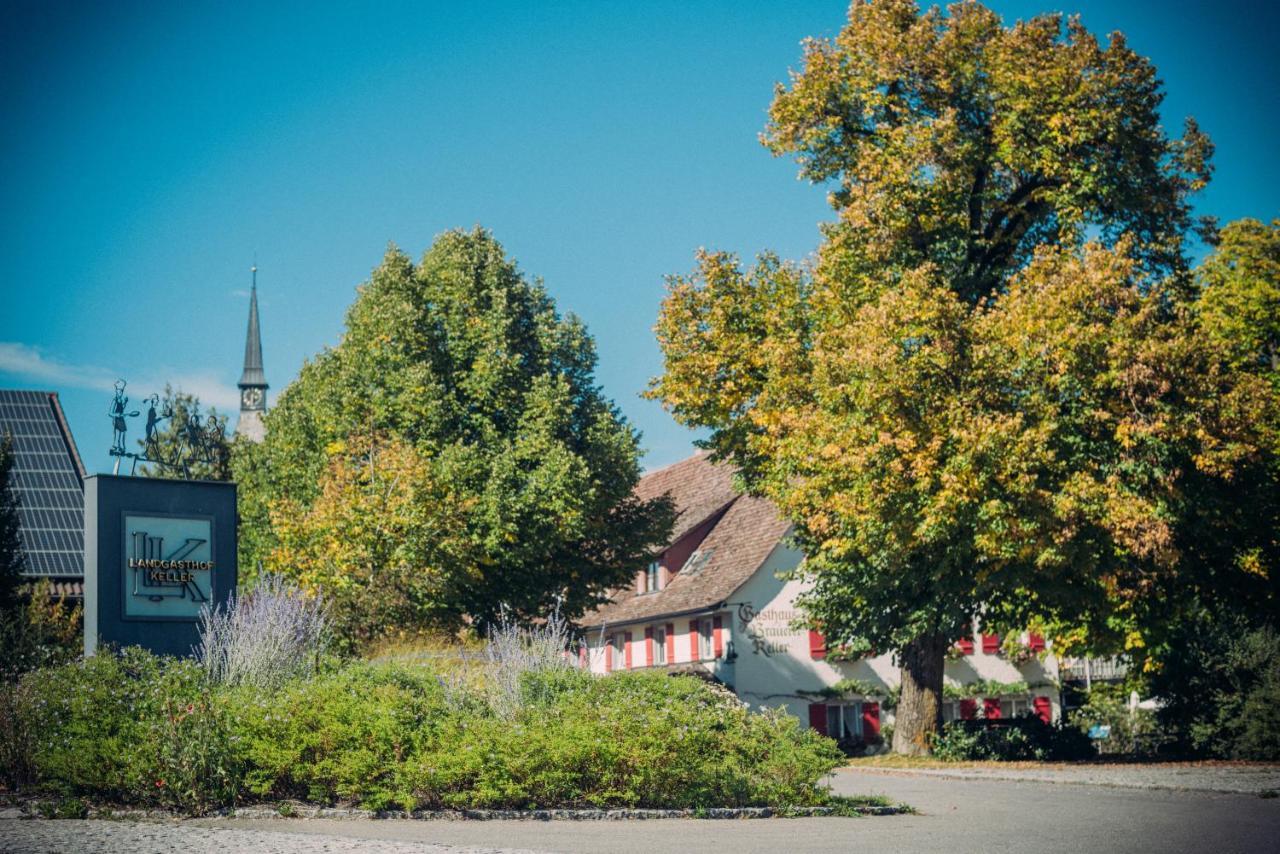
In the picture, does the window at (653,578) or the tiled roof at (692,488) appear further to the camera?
the tiled roof at (692,488)

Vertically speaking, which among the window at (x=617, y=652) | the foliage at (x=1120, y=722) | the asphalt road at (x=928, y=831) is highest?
the window at (x=617, y=652)

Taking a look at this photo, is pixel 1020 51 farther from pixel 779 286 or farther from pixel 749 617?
pixel 749 617

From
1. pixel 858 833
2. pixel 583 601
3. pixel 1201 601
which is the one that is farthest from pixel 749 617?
pixel 858 833

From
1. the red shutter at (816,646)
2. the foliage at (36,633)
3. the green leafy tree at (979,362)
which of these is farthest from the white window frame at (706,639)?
the foliage at (36,633)

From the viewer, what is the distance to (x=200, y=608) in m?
20.6

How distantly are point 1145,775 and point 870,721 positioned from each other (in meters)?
20.6

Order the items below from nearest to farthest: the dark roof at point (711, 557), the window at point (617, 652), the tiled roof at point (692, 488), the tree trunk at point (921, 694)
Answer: the tree trunk at point (921, 694)
the dark roof at point (711, 557)
the tiled roof at point (692, 488)
the window at point (617, 652)

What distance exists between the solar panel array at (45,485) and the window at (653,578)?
22230 millimetres

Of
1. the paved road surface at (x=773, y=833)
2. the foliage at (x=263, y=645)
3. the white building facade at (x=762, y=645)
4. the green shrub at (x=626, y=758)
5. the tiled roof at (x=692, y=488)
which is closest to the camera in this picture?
the paved road surface at (x=773, y=833)

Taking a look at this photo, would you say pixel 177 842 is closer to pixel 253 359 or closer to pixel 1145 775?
pixel 1145 775

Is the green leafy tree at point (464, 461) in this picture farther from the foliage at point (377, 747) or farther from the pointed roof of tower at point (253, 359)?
the pointed roof of tower at point (253, 359)

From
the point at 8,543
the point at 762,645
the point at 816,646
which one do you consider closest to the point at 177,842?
the point at 8,543

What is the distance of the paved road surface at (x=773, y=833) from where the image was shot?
10.4 m

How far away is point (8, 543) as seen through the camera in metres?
36.1
